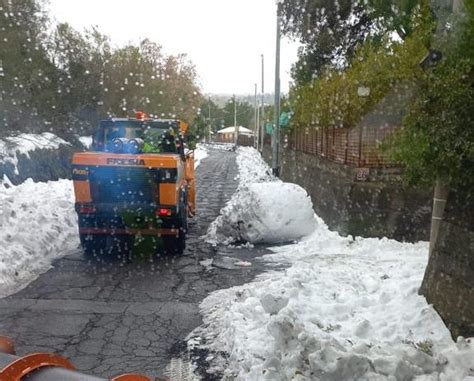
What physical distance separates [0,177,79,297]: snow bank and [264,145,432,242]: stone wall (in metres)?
5.10

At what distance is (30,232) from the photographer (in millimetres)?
9266

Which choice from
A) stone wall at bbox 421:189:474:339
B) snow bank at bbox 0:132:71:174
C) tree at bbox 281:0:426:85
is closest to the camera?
Answer: stone wall at bbox 421:189:474:339

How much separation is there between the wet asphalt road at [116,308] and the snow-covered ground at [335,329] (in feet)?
1.23

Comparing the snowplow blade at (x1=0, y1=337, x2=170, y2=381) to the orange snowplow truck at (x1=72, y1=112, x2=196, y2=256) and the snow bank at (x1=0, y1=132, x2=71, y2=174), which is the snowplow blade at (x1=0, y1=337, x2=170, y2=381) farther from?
the snow bank at (x1=0, y1=132, x2=71, y2=174)

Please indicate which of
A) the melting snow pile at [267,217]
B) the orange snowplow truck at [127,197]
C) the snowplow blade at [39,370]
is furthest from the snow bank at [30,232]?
the snowplow blade at [39,370]

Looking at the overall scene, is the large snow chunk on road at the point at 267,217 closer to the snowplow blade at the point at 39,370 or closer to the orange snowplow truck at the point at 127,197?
the orange snowplow truck at the point at 127,197

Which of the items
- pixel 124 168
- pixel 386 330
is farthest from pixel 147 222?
pixel 386 330

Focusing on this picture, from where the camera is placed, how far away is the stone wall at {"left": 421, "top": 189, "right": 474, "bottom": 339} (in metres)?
4.59

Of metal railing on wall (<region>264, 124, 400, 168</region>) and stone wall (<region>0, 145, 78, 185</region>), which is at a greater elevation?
metal railing on wall (<region>264, 124, 400, 168</region>)

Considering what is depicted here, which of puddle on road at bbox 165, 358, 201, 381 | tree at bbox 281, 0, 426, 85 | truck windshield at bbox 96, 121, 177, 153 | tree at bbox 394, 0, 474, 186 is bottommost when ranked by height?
puddle on road at bbox 165, 358, 201, 381

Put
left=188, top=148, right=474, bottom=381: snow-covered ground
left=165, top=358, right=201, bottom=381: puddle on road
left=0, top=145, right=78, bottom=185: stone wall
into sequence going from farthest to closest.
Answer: left=0, top=145, right=78, bottom=185: stone wall, left=165, top=358, right=201, bottom=381: puddle on road, left=188, top=148, right=474, bottom=381: snow-covered ground

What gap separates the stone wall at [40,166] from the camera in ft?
45.9

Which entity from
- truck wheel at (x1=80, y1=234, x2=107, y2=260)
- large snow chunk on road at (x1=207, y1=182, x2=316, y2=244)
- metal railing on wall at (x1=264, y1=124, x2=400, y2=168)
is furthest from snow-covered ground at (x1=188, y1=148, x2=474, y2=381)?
truck wheel at (x1=80, y1=234, x2=107, y2=260)

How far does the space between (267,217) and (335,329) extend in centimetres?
559
